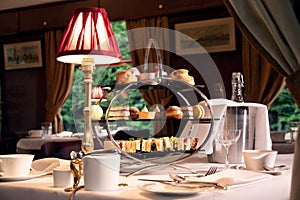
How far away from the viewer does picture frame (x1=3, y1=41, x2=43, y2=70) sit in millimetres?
8062

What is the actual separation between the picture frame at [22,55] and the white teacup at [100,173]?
7.02 metres

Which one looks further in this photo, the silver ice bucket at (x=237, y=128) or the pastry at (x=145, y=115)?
the silver ice bucket at (x=237, y=128)

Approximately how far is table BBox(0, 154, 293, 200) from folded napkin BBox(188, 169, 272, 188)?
2 cm

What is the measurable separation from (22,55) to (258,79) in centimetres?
415

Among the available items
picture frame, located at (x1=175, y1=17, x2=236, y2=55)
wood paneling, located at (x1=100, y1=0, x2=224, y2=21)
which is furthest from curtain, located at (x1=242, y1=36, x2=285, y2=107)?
wood paneling, located at (x1=100, y1=0, x2=224, y2=21)

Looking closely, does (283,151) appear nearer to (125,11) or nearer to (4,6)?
(125,11)

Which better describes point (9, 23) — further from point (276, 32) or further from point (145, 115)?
point (276, 32)

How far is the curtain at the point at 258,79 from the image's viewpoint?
608 centimetres

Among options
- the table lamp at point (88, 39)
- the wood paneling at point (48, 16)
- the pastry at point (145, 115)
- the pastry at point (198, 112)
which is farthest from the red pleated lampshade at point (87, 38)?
the wood paneling at point (48, 16)

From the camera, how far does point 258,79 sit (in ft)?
20.3

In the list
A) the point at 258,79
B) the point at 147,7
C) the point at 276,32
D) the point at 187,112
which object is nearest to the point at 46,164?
the point at 187,112

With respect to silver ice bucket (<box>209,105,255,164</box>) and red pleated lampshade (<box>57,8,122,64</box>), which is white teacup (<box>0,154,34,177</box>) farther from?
silver ice bucket (<box>209,105,255,164</box>)

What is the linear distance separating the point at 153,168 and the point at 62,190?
0.44 metres

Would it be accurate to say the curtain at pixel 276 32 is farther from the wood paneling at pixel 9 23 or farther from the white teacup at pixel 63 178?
the wood paneling at pixel 9 23
